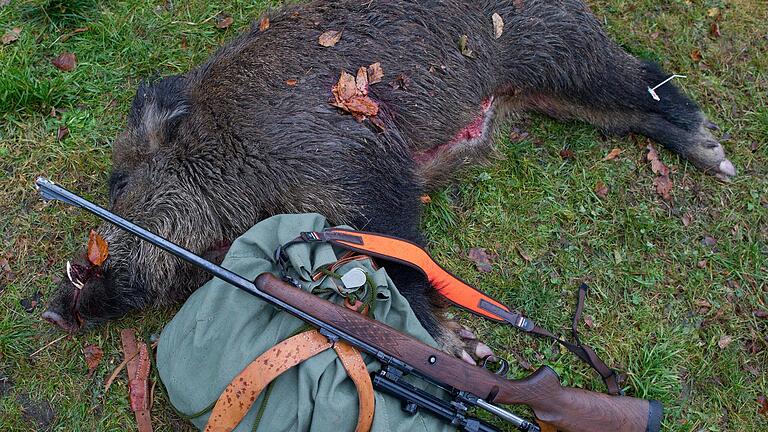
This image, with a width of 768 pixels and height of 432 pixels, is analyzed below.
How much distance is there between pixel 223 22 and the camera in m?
5.26

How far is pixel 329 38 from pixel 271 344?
209 cm

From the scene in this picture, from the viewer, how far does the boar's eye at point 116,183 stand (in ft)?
14.2

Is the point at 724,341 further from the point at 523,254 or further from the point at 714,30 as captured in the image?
the point at 714,30

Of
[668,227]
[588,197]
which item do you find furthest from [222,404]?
[668,227]

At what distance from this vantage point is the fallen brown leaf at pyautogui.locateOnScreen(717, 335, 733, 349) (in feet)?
15.0

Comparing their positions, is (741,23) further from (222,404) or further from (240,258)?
(222,404)

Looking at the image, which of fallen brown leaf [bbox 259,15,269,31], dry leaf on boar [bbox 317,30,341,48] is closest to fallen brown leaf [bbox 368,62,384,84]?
dry leaf on boar [bbox 317,30,341,48]

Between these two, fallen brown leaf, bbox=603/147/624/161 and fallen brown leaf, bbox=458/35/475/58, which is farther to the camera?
fallen brown leaf, bbox=603/147/624/161

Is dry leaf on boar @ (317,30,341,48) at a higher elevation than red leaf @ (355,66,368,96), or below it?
higher

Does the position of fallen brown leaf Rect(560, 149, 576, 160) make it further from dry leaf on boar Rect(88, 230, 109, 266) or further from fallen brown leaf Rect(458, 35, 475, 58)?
dry leaf on boar Rect(88, 230, 109, 266)

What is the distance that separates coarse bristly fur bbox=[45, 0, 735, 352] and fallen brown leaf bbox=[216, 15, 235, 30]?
2.72 feet

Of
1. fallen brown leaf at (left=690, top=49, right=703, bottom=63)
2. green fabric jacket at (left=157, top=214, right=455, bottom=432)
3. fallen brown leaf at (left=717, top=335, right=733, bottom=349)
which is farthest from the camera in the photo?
fallen brown leaf at (left=690, top=49, right=703, bottom=63)

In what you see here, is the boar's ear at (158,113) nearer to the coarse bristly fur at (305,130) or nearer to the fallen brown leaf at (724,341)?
the coarse bristly fur at (305,130)

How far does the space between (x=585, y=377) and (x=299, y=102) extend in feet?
9.23
